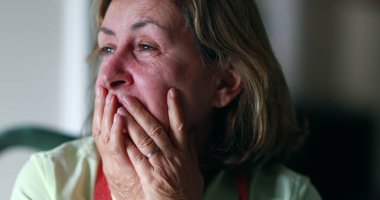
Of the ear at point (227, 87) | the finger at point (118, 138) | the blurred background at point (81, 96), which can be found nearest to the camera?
the finger at point (118, 138)

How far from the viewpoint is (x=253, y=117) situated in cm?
120

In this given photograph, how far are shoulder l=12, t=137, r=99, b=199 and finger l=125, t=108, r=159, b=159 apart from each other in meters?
0.17

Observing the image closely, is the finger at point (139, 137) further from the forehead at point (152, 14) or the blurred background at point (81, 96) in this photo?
the blurred background at point (81, 96)

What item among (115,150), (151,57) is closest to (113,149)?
(115,150)

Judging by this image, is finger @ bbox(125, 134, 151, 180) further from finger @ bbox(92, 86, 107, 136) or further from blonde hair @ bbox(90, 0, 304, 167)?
blonde hair @ bbox(90, 0, 304, 167)

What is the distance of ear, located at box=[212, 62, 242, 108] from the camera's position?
1156mm

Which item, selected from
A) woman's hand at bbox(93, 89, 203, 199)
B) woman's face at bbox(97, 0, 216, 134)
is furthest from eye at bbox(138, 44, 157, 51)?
Answer: woman's hand at bbox(93, 89, 203, 199)

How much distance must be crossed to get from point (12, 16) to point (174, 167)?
1.13 metres

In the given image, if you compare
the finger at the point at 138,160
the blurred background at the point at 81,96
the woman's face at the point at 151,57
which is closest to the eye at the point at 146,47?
the woman's face at the point at 151,57

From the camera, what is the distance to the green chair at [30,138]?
Result: 49.1 inches

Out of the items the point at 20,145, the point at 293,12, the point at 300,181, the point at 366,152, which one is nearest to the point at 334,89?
the point at 293,12

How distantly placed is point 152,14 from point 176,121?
0.24 metres

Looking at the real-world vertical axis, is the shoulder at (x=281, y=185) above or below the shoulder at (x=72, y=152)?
below

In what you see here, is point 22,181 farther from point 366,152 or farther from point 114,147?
point 366,152
